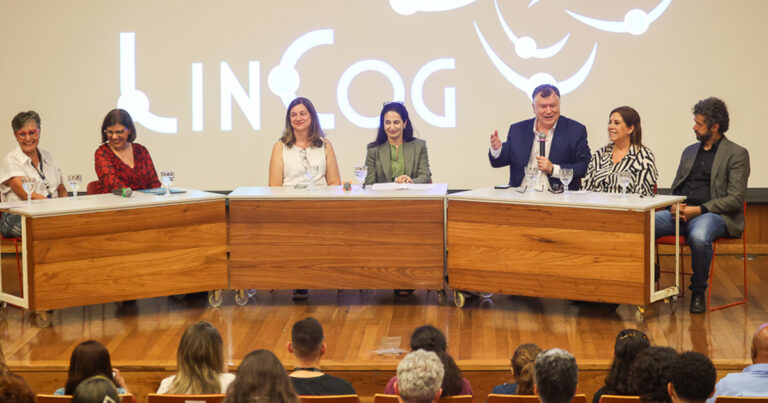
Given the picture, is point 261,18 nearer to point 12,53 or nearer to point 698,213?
point 12,53

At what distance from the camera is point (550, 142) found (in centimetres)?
564

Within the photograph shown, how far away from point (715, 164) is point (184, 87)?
4146 mm

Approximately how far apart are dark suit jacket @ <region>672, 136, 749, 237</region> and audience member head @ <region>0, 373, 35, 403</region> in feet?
12.9

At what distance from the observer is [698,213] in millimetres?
5305

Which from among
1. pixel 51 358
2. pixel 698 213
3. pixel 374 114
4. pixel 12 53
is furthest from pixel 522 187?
pixel 12 53

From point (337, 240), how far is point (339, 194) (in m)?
0.27

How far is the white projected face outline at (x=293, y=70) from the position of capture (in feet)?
23.6

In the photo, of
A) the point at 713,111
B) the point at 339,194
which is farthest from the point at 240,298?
the point at 713,111

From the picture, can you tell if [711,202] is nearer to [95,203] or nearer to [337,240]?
[337,240]

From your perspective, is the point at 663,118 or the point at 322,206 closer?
the point at 322,206

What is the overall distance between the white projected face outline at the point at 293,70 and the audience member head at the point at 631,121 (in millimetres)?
2699

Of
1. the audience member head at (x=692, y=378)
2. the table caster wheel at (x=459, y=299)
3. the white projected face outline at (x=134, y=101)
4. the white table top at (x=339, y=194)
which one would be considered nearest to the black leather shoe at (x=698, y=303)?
the table caster wheel at (x=459, y=299)

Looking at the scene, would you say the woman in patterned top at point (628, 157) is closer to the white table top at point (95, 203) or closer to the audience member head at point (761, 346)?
the audience member head at point (761, 346)

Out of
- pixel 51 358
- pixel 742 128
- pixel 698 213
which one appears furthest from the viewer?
pixel 742 128
